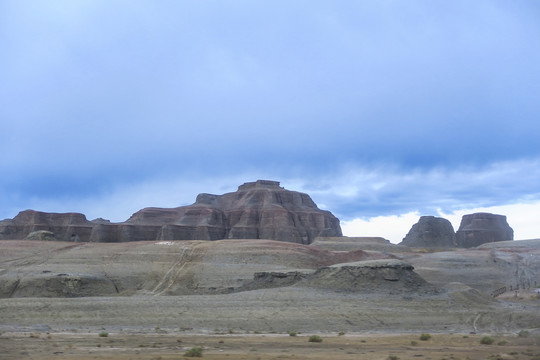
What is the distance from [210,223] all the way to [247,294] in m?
92.2

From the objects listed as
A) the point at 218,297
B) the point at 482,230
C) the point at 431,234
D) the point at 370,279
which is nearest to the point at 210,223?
the point at 431,234

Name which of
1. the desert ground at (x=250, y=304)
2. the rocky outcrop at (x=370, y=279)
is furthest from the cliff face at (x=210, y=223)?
the rocky outcrop at (x=370, y=279)

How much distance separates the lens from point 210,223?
138m

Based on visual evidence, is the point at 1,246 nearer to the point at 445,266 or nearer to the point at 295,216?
the point at 445,266

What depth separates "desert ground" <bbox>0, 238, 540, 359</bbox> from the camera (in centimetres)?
2606

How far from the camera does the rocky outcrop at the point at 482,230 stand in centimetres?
14788

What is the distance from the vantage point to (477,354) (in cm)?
2403

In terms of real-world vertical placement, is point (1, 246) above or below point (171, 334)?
above

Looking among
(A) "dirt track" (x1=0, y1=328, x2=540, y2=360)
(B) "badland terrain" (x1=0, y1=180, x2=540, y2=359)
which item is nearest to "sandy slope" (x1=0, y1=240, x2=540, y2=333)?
(B) "badland terrain" (x1=0, y1=180, x2=540, y2=359)

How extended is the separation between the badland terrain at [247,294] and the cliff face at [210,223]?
19.6 m

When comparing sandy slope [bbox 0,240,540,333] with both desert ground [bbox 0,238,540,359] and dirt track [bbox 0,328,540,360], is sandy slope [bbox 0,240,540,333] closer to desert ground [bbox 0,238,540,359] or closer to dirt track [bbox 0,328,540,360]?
desert ground [bbox 0,238,540,359]

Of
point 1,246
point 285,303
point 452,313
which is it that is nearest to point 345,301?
point 285,303

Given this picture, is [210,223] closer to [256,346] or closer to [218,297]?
[218,297]

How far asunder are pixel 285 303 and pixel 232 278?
2088 centimetres
